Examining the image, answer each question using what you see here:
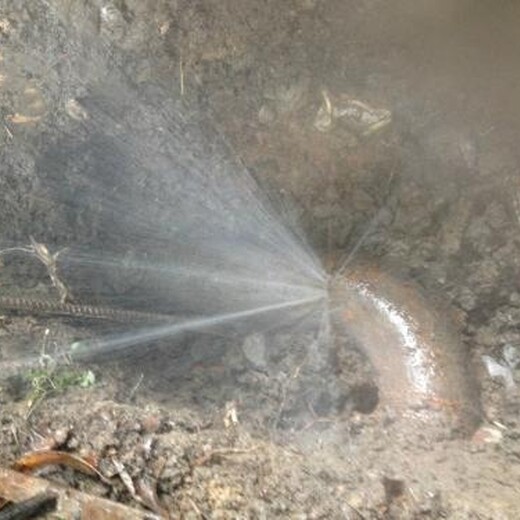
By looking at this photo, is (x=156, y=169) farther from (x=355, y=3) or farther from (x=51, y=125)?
(x=355, y=3)

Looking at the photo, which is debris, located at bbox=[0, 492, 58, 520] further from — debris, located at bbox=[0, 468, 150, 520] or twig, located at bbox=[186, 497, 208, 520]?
twig, located at bbox=[186, 497, 208, 520]

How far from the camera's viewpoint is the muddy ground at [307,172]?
319 centimetres

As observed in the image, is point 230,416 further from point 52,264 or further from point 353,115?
point 353,115

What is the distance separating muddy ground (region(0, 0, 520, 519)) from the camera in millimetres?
3191

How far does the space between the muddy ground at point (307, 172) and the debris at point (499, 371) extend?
0.06 ft

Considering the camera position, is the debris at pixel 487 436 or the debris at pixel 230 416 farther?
the debris at pixel 487 436

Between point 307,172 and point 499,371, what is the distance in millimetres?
1569

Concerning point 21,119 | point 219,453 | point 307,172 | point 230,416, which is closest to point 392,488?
point 219,453

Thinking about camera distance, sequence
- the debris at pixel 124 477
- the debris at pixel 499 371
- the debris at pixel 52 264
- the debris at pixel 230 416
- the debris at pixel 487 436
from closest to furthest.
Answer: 1. the debris at pixel 124 477
2. the debris at pixel 230 416
3. the debris at pixel 487 436
4. the debris at pixel 499 371
5. the debris at pixel 52 264

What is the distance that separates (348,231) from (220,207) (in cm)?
79

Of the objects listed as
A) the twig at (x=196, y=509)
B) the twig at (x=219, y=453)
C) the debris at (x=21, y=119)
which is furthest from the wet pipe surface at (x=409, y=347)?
the debris at (x=21, y=119)

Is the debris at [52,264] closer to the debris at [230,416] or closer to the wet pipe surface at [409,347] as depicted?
the debris at [230,416]

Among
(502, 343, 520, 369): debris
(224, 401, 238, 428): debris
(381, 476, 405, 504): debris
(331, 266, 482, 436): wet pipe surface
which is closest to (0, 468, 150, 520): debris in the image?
(224, 401, 238, 428): debris

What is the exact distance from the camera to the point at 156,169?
11.9ft
